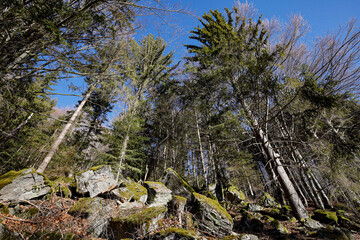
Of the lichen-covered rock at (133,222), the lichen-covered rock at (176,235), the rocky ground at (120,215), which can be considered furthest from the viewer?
the lichen-covered rock at (133,222)

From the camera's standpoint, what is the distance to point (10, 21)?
2178 millimetres

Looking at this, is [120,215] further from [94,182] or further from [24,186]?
[24,186]

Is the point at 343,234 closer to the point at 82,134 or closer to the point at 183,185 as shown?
the point at 183,185

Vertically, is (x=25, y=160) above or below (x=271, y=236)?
above

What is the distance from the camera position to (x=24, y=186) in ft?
14.1

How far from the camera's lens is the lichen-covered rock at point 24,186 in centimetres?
401

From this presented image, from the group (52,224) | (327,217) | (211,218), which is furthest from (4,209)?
(327,217)

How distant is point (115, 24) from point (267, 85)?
5.17 metres

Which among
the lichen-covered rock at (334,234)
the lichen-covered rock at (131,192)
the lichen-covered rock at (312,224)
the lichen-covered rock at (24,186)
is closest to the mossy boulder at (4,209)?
the lichen-covered rock at (24,186)

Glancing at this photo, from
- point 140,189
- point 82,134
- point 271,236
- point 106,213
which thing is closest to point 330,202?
point 271,236

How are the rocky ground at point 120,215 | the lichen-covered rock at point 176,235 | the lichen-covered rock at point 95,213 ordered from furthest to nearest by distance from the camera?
1. the lichen-covered rock at point 95,213
2. the rocky ground at point 120,215
3. the lichen-covered rock at point 176,235

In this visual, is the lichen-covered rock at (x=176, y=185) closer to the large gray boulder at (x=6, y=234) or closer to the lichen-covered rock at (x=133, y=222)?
the lichen-covered rock at (x=133, y=222)

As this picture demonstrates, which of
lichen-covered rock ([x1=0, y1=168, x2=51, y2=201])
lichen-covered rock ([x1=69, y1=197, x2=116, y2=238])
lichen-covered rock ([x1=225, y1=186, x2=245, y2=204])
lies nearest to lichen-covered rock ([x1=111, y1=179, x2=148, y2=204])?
lichen-covered rock ([x1=69, y1=197, x2=116, y2=238])

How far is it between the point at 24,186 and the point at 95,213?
2.52 meters
